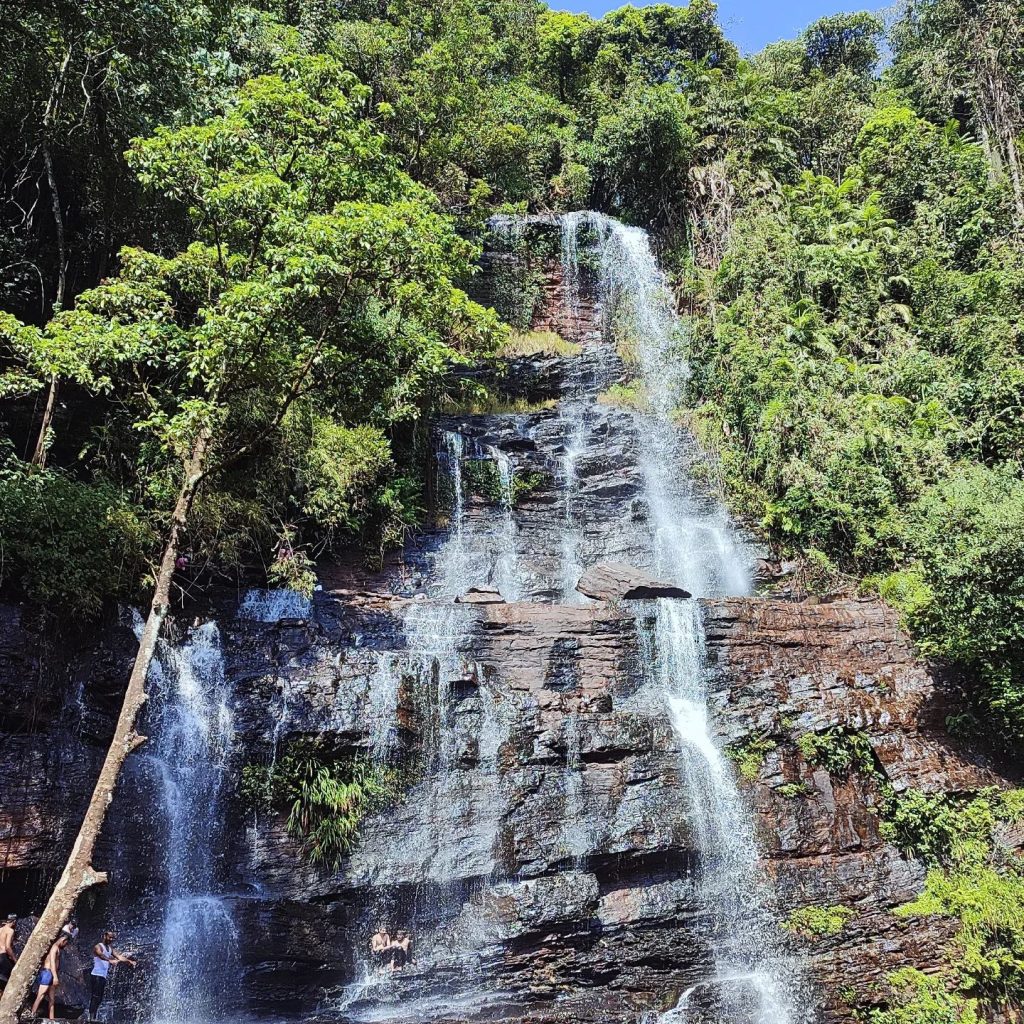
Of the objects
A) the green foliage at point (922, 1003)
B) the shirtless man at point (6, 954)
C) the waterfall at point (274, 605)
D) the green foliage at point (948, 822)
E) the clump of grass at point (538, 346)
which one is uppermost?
the clump of grass at point (538, 346)

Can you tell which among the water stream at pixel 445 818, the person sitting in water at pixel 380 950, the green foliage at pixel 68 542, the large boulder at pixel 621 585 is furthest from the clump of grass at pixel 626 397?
the person sitting in water at pixel 380 950

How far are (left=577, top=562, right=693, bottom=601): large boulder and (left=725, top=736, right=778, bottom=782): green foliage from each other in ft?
8.99

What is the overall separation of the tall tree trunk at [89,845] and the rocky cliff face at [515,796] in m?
2.92

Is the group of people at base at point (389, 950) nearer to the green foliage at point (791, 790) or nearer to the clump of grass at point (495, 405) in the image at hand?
the green foliage at point (791, 790)

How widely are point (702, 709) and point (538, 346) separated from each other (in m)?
13.2

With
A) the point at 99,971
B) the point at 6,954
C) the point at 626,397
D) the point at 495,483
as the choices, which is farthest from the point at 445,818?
the point at 626,397

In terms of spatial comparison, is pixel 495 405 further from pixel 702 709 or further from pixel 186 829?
pixel 186 829

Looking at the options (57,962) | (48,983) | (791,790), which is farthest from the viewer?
(791,790)

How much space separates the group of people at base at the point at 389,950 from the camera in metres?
9.77

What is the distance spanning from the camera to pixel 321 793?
10.4m

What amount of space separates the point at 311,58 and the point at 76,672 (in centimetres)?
993

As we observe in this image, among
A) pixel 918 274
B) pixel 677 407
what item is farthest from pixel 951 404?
pixel 677 407

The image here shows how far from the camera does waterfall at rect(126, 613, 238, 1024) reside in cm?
932

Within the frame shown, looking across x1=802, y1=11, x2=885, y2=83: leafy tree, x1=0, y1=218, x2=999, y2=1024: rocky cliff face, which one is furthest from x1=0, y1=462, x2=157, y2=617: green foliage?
x1=802, y1=11, x2=885, y2=83: leafy tree
